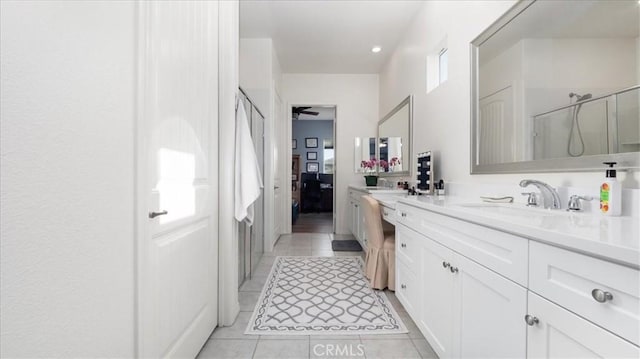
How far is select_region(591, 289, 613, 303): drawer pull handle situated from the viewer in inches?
23.4

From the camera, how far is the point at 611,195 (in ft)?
3.38

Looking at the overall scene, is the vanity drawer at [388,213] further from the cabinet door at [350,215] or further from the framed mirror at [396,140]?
the cabinet door at [350,215]

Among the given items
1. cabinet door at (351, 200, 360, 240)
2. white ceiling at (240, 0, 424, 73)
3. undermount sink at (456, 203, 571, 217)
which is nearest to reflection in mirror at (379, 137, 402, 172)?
cabinet door at (351, 200, 360, 240)

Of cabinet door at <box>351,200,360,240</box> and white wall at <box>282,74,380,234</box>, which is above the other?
white wall at <box>282,74,380,234</box>

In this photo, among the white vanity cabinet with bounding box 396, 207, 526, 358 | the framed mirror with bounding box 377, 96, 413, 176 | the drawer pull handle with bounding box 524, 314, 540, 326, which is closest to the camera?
the drawer pull handle with bounding box 524, 314, 540, 326

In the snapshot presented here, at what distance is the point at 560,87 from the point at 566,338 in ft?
3.82

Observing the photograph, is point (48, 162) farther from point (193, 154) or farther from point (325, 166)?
point (325, 166)

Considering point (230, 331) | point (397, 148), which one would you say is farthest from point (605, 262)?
point (397, 148)

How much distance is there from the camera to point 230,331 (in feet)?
6.02

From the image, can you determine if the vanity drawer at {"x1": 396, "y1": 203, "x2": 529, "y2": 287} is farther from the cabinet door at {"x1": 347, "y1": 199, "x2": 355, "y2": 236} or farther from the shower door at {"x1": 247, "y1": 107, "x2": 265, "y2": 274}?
the cabinet door at {"x1": 347, "y1": 199, "x2": 355, "y2": 236}

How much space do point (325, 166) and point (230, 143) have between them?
6890 mm

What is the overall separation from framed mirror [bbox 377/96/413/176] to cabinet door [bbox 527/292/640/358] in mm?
2734

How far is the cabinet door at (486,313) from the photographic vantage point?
2.86 ft

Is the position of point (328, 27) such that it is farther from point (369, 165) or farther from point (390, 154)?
point (369, 165)
